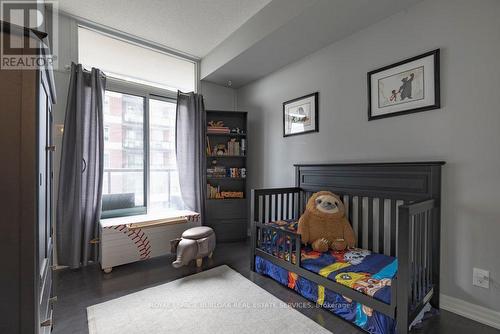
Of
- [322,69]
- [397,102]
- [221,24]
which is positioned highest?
[221,24]

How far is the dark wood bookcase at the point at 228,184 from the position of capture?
3365mm

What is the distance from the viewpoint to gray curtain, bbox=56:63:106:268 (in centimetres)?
238

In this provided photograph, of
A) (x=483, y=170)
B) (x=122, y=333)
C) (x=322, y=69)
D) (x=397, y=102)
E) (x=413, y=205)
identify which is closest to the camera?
(x=413, y=205)

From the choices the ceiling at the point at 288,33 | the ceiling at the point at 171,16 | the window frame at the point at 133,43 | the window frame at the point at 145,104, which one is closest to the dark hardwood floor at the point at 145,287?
the window frame at the point at 145,104

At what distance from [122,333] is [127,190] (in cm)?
181

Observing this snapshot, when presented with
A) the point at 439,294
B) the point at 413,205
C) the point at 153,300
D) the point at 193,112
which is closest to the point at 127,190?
the point at 193,112

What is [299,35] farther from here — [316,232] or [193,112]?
[316,232]

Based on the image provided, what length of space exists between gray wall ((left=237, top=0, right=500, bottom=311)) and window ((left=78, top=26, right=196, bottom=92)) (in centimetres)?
212

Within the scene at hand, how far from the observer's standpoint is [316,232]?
2168 mm

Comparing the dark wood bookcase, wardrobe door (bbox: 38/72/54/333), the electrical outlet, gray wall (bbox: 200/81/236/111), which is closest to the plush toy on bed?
the electrical outlet

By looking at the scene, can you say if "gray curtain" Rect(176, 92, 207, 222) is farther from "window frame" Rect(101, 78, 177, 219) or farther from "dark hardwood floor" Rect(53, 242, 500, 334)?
"dark hardwood floor" Rect(53, 242, 500, 334)

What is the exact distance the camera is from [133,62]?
2.98 meters

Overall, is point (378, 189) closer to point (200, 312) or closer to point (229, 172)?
point (200, 312)

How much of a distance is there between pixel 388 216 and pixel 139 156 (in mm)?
2891
